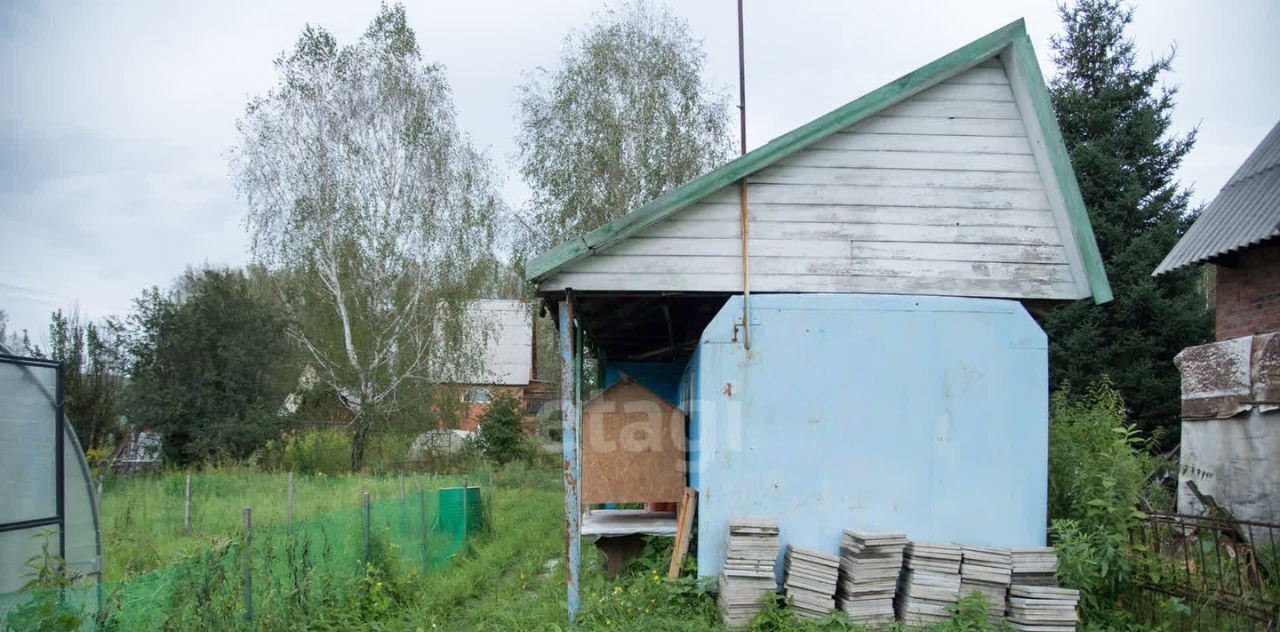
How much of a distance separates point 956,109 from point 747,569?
179 inches

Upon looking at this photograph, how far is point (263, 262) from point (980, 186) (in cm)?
2255

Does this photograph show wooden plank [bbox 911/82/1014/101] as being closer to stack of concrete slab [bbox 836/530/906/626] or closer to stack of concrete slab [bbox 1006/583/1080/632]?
stack of concrete slab [bbox 836/530/906/626]

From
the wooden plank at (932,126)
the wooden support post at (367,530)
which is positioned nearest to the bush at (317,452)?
the wooden support post at (367,530)

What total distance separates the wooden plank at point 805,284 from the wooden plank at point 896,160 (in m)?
1.04

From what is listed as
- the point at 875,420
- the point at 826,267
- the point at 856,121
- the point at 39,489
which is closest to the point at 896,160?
the point at 856,121

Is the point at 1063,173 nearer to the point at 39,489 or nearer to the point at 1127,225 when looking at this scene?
the point at 39,489

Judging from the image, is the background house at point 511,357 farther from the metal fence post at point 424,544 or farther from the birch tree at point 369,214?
Answer: the metal fence post at point 424,544

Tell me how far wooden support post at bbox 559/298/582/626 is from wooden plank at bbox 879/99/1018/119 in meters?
3.55

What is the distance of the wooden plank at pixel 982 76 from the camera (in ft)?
26.2

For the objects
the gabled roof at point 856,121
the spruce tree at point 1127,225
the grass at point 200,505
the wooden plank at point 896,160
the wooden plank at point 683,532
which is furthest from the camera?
the spruce tree at point 1127,225

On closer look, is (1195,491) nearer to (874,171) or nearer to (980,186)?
(980,186)

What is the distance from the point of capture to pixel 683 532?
26.9 feet

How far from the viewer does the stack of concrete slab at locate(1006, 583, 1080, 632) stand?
23.4 ft

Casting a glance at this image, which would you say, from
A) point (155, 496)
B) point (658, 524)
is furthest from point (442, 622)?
point (155, 496)
